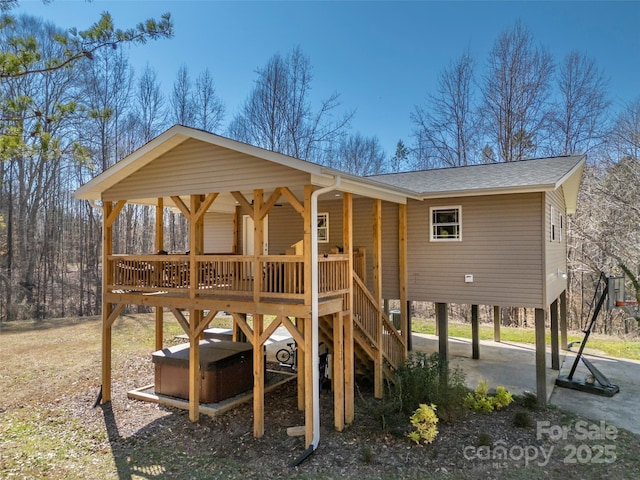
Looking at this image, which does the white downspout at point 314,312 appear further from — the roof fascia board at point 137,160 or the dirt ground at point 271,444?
the roof fascia board at point 137,160

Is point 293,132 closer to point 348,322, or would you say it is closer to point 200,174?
point 200,174

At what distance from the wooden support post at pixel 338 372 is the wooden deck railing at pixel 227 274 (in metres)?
0.61

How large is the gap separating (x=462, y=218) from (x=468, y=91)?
15.3 metres

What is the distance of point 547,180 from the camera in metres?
8.30

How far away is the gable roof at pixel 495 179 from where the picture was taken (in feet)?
27.6

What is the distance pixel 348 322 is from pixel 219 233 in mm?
7095

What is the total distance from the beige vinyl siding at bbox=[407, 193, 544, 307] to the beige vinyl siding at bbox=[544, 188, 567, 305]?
0.35m

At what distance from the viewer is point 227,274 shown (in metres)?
7.34

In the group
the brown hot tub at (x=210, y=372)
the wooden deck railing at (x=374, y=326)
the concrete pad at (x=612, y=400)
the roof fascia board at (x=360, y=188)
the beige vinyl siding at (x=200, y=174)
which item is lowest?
the concrete pad at (x=612, y=400)

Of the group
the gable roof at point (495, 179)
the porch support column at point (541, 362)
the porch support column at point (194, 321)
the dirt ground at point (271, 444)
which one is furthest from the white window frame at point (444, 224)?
the porch support column at point (194, 321)

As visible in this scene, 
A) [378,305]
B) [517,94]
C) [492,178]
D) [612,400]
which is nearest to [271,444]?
[378,305]

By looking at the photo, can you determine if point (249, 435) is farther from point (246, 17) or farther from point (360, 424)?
point (246, 17)

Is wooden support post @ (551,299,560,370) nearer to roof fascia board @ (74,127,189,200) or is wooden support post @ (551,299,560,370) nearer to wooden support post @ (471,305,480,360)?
wooden support post @ (471,305,480,360)

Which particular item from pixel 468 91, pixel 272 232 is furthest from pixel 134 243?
pixel 468 91
